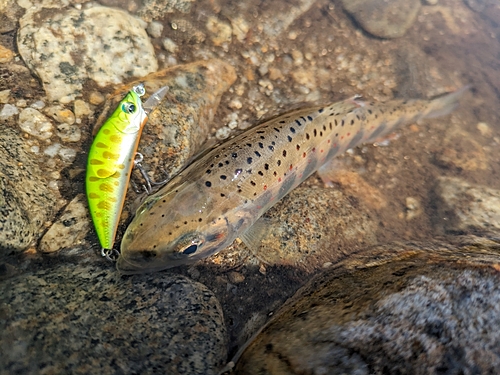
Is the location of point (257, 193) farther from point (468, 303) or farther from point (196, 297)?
point (468, 303)

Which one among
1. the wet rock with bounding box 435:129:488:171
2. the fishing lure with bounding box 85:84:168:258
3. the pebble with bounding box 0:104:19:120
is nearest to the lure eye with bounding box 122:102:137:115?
the fishing lure with bounding box 85:84:168:258

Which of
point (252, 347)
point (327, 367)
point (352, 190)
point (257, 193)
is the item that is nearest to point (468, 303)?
point (327, 367)

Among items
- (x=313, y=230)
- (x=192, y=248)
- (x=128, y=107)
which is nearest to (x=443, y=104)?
(x=313, y=230)

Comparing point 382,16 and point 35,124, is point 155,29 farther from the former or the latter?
point 382,16

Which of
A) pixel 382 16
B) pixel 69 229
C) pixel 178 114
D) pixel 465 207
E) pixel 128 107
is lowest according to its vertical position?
pixel 465 207

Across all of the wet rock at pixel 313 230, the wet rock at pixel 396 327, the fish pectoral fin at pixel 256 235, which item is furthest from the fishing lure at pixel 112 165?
the wet rock at pixel 396 327
